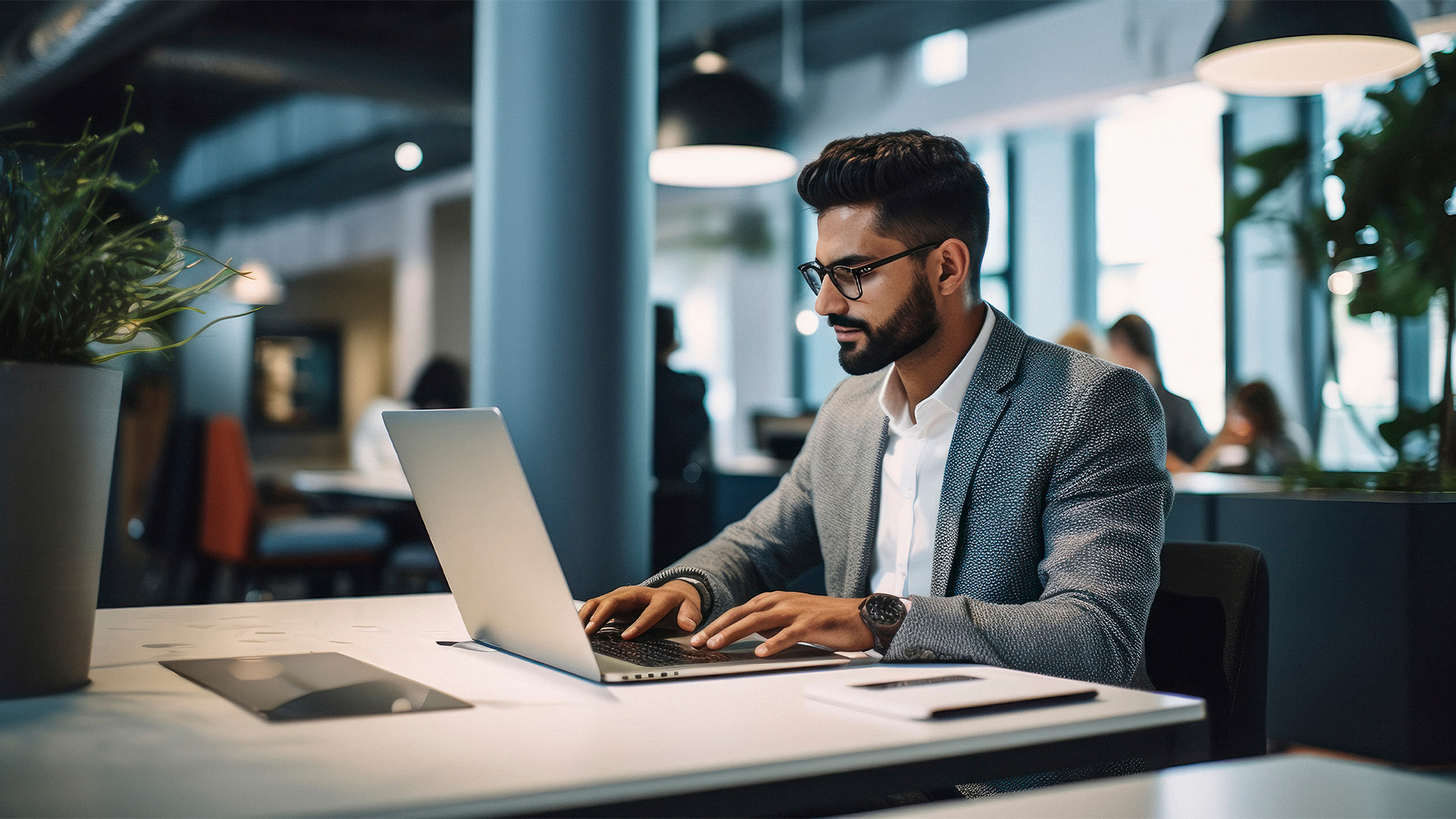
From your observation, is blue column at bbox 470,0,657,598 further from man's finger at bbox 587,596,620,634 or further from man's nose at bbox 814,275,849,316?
man's finger at bbox 587,596,620,634

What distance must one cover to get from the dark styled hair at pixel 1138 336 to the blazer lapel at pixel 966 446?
3.97 metres

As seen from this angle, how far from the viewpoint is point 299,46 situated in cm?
736

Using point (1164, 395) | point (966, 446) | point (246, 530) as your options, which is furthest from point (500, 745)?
point (1164, 395)

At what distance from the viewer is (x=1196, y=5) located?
661 cm

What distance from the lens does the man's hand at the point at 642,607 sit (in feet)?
4.83

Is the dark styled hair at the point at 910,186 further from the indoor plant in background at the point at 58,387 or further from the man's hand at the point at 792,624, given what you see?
the indoor plant in background at the point at 58,387

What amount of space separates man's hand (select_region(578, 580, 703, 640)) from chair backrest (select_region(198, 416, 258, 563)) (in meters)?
3.58

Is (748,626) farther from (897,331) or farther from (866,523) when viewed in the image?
(897,331)

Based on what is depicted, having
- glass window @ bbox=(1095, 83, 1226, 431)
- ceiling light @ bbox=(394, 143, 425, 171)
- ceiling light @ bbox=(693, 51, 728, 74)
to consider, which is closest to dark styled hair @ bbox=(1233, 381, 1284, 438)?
glass window @ bbox=(1095, 83, 1226, 431)

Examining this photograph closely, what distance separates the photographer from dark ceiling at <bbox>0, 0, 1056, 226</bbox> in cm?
654

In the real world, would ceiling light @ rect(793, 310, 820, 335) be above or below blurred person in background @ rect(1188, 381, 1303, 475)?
above

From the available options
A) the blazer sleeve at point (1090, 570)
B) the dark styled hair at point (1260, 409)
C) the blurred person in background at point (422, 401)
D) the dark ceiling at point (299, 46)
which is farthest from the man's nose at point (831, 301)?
the dark ceiling at point (299, 46)

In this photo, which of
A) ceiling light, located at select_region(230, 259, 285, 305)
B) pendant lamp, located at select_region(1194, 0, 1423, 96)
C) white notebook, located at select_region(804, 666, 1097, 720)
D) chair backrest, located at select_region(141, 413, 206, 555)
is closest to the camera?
white notebook, located at select_region(804, 666, 1097, 720)

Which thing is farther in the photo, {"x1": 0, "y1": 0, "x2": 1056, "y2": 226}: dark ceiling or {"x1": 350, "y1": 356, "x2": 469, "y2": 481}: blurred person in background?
{"x1": 0, "y1": 0, "x2": 1056, "y2": 226}: dark ceiling
